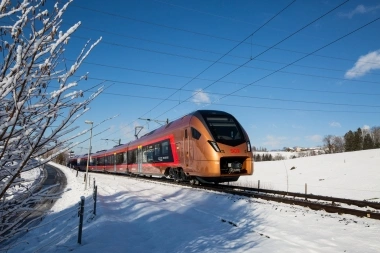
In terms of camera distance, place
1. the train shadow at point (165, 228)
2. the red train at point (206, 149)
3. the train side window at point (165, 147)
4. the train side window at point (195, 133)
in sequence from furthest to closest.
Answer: the train side window at point (165, 147), the train side window at point (195, 133), the red train at point (206, 149), the train shadow at point (165, 228)

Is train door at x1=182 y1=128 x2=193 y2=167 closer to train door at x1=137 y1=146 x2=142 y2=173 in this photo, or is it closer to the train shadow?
the train shadow

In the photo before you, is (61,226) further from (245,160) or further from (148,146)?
(148,146)

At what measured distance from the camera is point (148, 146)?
21734mm

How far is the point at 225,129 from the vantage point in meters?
13.6

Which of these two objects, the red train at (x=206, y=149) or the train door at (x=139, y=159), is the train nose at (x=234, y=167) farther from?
the train door at (x=139, y=159)

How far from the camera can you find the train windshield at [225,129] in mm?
13031

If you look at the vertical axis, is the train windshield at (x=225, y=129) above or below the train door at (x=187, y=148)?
above

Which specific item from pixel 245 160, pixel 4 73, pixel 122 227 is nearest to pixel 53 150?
pixel 4 73

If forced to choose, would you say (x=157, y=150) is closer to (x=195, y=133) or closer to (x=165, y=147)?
(x=165, y=147)

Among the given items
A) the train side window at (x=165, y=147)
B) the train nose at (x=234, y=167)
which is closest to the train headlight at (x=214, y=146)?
the train nose at (x=234, y=167)

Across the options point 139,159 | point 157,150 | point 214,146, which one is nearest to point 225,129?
point 214,146

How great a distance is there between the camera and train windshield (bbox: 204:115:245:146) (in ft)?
42.8

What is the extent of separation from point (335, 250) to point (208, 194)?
692 cm

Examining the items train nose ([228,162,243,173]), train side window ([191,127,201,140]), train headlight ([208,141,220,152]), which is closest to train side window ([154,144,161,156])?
train side window ([191,127,201,140])
